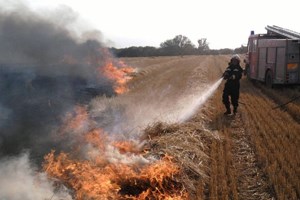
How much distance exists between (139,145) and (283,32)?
14.8 metres

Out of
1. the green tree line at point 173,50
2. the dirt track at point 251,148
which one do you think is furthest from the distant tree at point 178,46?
the dirt track at point 251,148

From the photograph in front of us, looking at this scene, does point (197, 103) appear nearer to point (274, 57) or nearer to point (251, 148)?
point (251, 148)

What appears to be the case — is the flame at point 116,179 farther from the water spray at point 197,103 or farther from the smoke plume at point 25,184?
A: the water spray at point 197,103

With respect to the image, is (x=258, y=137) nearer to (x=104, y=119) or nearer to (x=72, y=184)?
(x=104, y=119)

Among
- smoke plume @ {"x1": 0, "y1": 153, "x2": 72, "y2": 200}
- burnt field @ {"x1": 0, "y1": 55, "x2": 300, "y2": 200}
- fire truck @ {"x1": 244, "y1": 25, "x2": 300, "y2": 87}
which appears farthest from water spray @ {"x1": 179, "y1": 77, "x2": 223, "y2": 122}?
smoke plume @ {"x1": 0, "y1": 153, "x2": 72, "y2": 200}

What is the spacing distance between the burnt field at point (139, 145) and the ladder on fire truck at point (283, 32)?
4234 millimetres

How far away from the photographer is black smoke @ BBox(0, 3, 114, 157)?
9438 millimetres

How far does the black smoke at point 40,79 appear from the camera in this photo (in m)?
9.44

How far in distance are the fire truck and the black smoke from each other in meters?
7.92

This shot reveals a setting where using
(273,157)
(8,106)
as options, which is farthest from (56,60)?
(273,157)

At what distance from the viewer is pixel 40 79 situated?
14.5 meters

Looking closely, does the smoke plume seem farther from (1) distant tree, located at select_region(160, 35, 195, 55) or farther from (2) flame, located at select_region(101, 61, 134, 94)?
(1) distant tree, located at select_region(160, 35, 195, 55)

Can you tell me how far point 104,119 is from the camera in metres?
11.1

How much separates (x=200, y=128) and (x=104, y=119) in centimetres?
291
